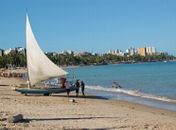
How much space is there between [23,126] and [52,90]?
68.8 feet

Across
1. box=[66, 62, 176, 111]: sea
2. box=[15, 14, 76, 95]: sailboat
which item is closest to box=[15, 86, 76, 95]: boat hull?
box=[15, 14, 76, 95]: sailboat

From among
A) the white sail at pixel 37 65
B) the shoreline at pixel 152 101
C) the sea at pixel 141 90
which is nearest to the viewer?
the shoreline at pixel 152 101

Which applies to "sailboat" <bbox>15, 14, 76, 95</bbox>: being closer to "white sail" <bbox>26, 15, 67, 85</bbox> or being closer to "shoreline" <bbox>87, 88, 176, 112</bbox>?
"white sail" <bbox>26, 15, 67, 85</bbox>

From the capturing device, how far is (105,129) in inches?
529

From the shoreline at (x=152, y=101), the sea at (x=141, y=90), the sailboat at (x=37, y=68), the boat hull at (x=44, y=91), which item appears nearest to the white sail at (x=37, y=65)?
the sailboat at (x=37, y=68)

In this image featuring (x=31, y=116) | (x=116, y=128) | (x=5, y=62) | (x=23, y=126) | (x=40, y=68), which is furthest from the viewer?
(x=5, y=62)

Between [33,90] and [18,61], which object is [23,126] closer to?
[33,90]

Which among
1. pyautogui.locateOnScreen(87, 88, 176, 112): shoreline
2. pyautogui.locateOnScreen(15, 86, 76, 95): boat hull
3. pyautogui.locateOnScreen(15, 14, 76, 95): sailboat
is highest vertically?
pyautogui.locateOnScreen(15, 14, 76, 95): sailboat

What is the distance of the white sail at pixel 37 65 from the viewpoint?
3219 cm

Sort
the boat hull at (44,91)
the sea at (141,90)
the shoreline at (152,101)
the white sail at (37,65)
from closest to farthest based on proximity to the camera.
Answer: the shoreline at (152,101) → the white sail at (37,65) → the sea at (141,90) → the boat hull at (44,91)

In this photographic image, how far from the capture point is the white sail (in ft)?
106

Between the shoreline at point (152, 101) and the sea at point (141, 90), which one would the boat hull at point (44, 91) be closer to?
the shoreline at point (152, 101)

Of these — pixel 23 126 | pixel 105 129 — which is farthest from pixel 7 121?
pixel 105 129

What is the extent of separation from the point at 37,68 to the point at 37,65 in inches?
13.0
